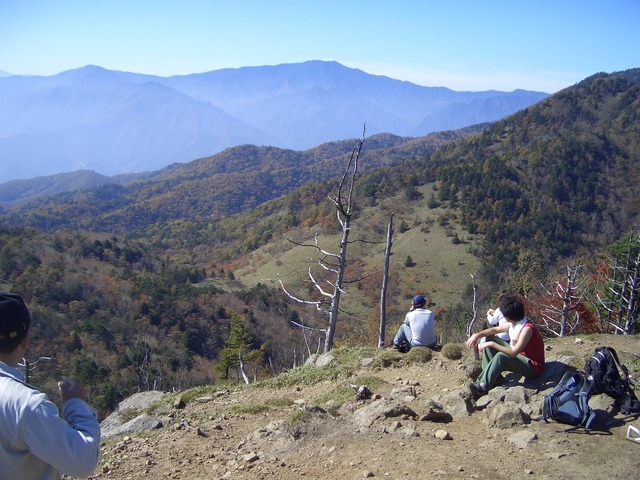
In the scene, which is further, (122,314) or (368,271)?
(368,271)

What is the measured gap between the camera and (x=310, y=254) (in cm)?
6812

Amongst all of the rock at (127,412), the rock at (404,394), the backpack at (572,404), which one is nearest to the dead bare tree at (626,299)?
the rock at (404,394)

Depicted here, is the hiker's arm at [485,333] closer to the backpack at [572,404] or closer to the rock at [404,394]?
the rock at [404,394]

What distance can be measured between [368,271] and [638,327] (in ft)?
144

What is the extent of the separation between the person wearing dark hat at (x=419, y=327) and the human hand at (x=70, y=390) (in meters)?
6.72

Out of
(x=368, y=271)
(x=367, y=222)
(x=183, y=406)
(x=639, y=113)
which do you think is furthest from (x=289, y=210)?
(x=183, y=406)

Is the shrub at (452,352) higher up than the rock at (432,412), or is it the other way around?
the rock at (432,412)

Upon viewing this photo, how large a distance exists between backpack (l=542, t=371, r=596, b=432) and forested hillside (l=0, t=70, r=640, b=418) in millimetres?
19069

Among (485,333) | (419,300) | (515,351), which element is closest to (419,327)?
(419,300)

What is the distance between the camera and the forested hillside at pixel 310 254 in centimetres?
3878

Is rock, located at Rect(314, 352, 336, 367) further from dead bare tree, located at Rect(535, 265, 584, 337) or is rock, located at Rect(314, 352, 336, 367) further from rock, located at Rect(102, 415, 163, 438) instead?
dead bare tree, located at Rect(535, 265, 584, 337)

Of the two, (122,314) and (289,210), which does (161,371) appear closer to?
(122,314)

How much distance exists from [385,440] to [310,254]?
207 feet

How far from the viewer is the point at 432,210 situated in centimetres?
7319
